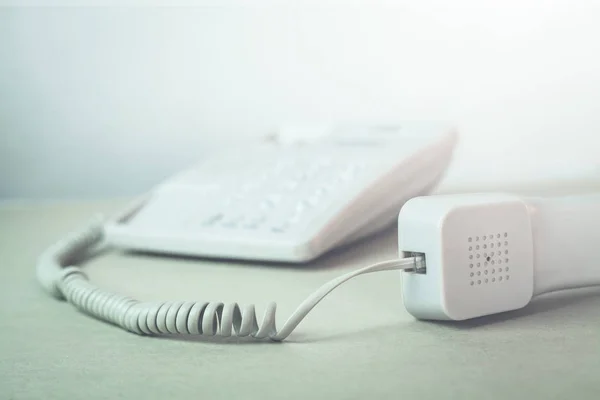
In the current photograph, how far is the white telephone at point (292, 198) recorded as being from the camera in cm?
71

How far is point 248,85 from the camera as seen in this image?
4.09 ft

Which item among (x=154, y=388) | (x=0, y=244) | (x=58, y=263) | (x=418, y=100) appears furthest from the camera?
(x=418, y=100)

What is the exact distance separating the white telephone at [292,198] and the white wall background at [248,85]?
25 centimetres

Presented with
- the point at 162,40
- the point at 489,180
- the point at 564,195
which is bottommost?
the point at 489,180

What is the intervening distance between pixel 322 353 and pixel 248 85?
843 millimetres

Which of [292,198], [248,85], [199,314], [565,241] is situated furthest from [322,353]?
[248,85]

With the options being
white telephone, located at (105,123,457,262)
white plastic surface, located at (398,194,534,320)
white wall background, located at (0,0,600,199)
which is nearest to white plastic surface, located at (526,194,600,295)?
white plastic surface, located at (398,194,534,320)

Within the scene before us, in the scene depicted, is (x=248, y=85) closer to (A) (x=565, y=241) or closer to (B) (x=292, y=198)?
(B) (x=292, y=198)

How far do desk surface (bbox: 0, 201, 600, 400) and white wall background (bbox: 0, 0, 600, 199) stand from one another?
0.51m

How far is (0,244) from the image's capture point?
0.93 meters

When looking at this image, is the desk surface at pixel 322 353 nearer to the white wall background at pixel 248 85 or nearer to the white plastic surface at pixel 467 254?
the white plastic surface at pixel 467 254

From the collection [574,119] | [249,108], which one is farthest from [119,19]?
[574,119]

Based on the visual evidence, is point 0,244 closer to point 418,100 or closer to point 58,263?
point 58,263

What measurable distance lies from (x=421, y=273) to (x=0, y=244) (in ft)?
2.06
